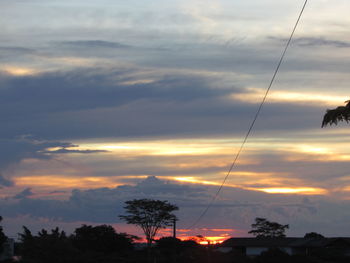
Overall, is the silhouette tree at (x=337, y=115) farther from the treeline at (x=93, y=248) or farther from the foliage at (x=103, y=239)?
the foliage at (x=103, y=239)

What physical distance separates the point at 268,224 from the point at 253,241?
3137 cm

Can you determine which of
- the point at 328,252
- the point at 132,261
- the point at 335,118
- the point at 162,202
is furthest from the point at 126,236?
the point at 335,118

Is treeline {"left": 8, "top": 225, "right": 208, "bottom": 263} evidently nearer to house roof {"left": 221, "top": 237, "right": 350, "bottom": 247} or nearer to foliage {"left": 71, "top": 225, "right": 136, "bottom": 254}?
foliage {"left": 71, "top": 225, "right": 136, "bottom": 254}

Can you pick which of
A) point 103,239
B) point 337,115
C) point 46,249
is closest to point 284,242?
point 103,239

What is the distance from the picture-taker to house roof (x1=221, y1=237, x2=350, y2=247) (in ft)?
327

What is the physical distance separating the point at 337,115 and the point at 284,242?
78262 mm

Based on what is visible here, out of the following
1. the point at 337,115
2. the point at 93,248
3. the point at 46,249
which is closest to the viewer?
the point at 337,115

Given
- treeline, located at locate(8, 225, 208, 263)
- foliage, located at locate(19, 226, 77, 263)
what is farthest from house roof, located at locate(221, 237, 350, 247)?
foliage, located at locate(19, 226, 77, 263)

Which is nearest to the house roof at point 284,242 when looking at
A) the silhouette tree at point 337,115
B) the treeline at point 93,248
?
the treeline at point 93,248

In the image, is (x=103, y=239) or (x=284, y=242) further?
(x=284, y=242)

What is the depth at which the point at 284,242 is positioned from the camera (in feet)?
342

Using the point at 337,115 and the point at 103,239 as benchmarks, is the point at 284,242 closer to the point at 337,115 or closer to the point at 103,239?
the point at 103,239

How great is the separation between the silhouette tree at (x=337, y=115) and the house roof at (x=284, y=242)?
238 ft

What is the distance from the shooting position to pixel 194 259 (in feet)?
261
